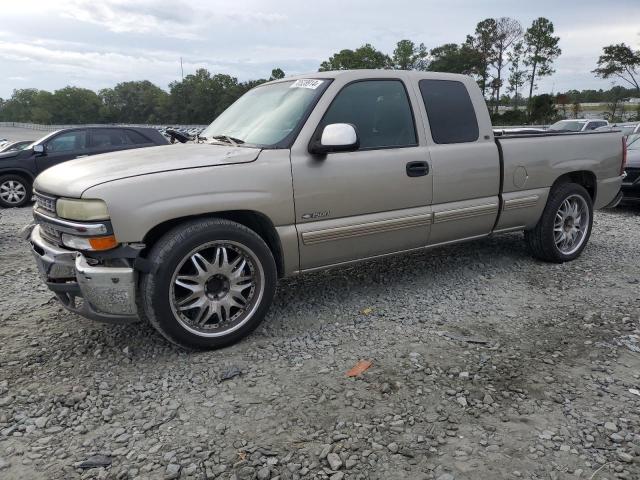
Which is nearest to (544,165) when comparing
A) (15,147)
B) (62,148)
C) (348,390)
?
(348,390)

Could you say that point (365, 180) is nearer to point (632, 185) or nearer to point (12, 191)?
point (632, 185)

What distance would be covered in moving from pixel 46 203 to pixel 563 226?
15.5 ft

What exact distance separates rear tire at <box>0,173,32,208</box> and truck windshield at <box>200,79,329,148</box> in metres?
7.56

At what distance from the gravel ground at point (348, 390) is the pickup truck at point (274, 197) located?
423mm

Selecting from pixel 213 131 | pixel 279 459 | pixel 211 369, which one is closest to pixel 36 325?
pixel 211 369

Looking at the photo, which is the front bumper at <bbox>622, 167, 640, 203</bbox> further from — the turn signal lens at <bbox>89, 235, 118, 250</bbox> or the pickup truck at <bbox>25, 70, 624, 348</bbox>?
the turn signal lens at <bbox>89, 235, 118, 250</bbox>

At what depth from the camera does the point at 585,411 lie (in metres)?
2.62

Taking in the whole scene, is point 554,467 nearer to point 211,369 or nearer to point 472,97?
point 211,369

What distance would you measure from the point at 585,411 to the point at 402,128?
2383 mm

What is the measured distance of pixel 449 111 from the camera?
4.29 m

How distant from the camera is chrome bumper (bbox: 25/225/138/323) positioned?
9.61 ft

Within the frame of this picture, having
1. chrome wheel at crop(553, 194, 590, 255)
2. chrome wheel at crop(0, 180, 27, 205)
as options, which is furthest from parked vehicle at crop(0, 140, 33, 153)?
chrome wheel at crop(553, 194, 590, 255)

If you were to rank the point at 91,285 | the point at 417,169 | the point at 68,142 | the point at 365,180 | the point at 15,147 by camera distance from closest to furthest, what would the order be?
1. the point at 91,285
2. the point at 365,180
3. the point at 417,169
4. the point at 68,142
5. the point at 15,147

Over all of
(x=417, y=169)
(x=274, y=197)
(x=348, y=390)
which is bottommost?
(x=348, y=390)
